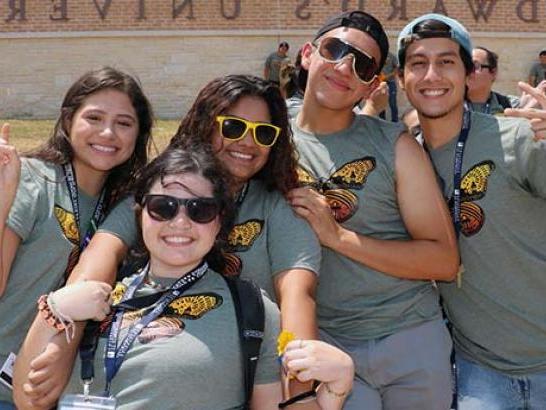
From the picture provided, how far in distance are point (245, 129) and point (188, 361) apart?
1.15 m

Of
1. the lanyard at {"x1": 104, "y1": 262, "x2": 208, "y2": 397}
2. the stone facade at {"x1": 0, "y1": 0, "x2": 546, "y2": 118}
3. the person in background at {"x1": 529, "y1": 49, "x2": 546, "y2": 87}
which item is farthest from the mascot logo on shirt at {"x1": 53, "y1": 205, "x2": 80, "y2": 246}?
the person in background at {"x1": 529, "y1": 49, "x2": 546, "y2": 87}

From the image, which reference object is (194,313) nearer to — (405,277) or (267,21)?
(405,277)

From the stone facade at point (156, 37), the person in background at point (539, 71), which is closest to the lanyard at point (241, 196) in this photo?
the stone facade at point (156, 37)

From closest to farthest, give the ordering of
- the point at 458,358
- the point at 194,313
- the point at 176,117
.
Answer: the point at 194,313
the point at 458,358
the point at 176,117

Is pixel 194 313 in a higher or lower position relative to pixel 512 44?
higher

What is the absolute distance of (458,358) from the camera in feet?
13.0

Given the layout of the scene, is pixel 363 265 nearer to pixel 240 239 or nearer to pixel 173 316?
pixel 240 239

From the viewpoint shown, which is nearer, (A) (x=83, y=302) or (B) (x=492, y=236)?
(A) (x=83, y=302)

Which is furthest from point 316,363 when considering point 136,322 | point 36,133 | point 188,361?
point 36,133

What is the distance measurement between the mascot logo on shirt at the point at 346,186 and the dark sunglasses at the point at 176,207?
29.6 inches

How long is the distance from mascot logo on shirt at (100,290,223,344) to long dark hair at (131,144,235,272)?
260mm

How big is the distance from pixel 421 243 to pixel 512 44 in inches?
910

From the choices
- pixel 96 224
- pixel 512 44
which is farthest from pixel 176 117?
pixel 96 224

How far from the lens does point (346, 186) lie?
12.3ft
